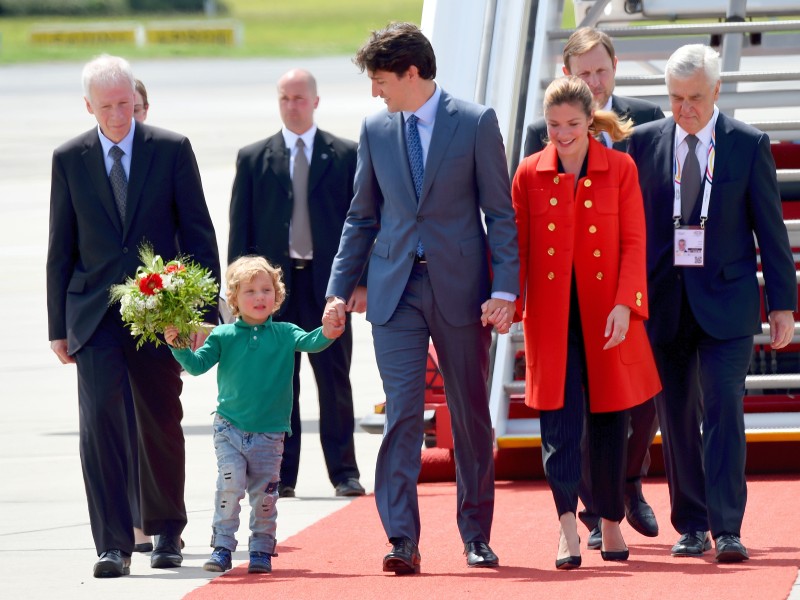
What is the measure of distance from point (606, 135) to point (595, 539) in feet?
5.03

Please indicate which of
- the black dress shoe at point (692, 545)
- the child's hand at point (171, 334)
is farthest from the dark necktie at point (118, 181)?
the black dress shoe at point (692, 545)

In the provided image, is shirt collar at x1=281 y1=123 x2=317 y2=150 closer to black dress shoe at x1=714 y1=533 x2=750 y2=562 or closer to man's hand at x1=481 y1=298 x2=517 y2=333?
man's hand at x1=481 y1=298 x2=517 y2=333

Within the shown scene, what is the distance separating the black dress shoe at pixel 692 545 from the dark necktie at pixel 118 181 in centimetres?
242

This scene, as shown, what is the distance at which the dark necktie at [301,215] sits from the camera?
8.59 meters

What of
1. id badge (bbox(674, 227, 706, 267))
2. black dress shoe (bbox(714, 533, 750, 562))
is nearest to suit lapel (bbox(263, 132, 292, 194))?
id badge (bbox(674, 227, 706, 267))

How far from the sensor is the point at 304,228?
861 cm

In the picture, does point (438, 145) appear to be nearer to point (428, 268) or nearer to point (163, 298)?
point (428, 268)

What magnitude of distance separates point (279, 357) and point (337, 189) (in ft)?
7.23

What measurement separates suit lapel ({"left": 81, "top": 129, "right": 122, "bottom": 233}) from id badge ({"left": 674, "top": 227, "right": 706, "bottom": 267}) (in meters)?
2.10

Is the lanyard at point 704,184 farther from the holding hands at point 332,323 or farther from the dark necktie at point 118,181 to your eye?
the dark necktie at point 118,181

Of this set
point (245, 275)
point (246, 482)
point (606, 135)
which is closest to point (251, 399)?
point (246, 482)

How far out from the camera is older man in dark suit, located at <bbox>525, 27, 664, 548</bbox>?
6.77 m

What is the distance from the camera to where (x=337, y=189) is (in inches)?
340

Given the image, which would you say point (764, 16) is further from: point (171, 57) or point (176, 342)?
point (171, 57)
